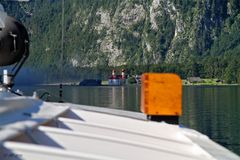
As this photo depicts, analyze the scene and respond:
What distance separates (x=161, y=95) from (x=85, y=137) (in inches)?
107

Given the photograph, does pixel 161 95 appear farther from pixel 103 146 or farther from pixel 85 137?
pixel 85 137

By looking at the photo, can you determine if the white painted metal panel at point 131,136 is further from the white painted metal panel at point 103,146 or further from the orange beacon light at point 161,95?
the orange beacon light at point 161,95

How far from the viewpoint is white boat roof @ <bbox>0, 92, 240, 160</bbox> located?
4441 millimetres

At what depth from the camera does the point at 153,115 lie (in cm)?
828

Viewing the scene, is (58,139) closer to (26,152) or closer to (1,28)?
(26,152)

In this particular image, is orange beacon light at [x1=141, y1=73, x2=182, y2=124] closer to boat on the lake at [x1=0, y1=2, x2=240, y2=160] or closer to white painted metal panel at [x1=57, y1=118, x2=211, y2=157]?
boat on the lake at [x1=0, y1=2, x2=240, y2=160]

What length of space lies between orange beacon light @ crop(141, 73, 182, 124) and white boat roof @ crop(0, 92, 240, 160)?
11.0 inches

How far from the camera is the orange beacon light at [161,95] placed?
26.6ft

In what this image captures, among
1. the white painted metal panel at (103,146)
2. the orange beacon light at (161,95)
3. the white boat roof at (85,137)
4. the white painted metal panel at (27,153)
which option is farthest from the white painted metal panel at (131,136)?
the white painted metal panel at (27,153)

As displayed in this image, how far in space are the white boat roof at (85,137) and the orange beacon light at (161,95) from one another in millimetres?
280

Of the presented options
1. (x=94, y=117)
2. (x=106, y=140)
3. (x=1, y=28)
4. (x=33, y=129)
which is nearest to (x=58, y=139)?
(x=33, y=129)

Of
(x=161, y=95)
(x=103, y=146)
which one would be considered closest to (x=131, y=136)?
(x=103, y=146)

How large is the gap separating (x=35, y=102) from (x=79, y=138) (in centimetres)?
190

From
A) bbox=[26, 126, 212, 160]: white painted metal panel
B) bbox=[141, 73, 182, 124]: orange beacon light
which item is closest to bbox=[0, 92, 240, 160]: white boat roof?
bbox=[26, 126, 212, 160]: white painted metal panel
